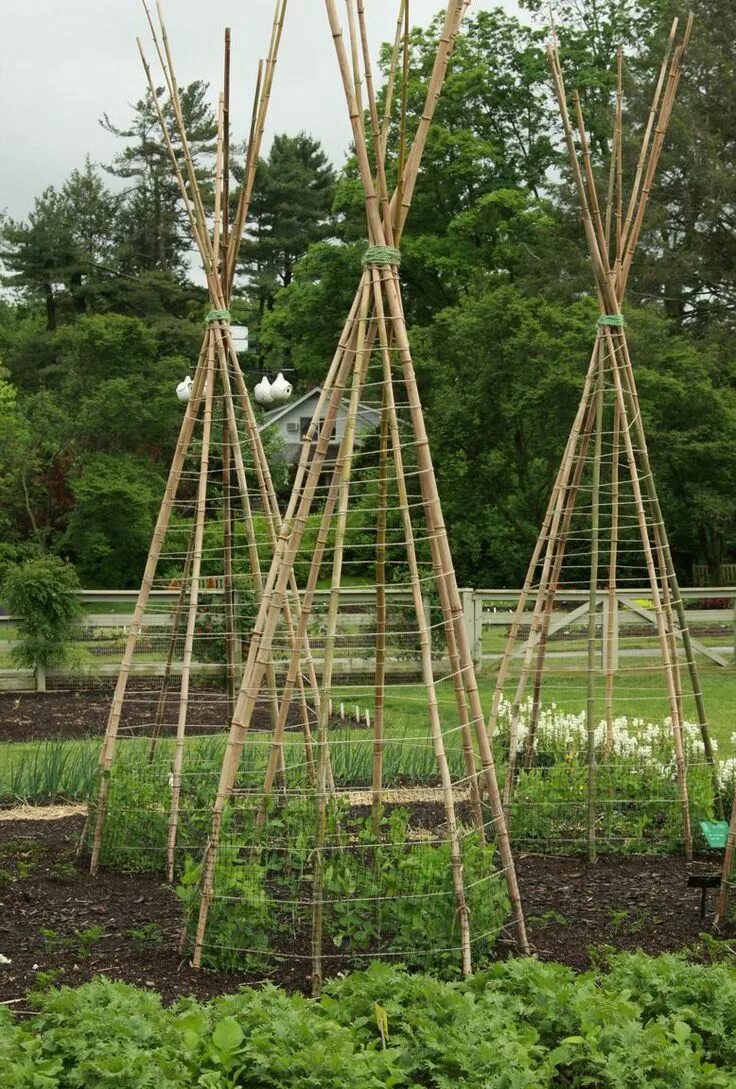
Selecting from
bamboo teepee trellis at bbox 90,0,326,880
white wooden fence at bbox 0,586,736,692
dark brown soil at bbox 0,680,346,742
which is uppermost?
bamboo teepee trellis at bbox 90,0,326,880

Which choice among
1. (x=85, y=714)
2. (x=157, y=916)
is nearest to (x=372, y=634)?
(x=157, y=916)

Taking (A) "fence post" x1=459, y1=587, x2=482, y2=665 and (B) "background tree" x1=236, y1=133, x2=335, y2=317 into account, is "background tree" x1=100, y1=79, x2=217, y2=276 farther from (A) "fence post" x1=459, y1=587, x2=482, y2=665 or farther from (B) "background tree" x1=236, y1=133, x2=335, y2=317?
(A) "fence post" x1=459, y1=587, x2=482, y2=665

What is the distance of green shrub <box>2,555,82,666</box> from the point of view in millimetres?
11252

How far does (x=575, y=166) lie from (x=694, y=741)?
2999mm

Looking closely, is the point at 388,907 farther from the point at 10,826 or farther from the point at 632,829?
the point at 10,826

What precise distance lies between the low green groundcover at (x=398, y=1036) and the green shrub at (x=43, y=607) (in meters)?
7.80

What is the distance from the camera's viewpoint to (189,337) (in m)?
27.4

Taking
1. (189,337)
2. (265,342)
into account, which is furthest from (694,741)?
(265,342)

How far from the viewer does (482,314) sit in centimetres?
1773

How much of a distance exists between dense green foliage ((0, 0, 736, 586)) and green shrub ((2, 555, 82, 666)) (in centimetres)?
757

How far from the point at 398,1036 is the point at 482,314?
15117 mm

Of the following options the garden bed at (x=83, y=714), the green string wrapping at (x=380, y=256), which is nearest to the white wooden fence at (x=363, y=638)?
the garden bed at (x=83, y=714)

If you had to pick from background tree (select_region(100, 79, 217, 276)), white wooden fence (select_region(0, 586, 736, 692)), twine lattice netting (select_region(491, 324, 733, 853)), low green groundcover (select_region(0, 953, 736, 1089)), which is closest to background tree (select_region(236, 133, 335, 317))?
background tree (select_region(100, 79, 217, 276))

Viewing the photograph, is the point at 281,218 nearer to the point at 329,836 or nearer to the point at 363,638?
the point at 363,638
